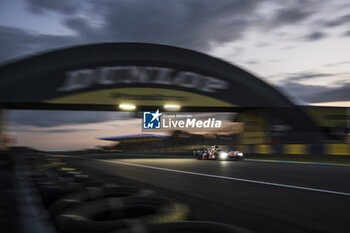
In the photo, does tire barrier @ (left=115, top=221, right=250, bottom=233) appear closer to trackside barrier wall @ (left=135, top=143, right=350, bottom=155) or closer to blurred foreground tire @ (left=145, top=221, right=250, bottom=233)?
blurred foreground tire @ (left=145, top=221, right=250, bottom=233)

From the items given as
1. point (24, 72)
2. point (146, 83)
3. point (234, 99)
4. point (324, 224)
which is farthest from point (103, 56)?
point (324, 224)

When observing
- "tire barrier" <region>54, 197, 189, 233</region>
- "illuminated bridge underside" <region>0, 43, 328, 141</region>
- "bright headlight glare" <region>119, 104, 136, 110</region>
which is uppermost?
"illuminated bridge underside" <region>0, 43, 328, 141</region>

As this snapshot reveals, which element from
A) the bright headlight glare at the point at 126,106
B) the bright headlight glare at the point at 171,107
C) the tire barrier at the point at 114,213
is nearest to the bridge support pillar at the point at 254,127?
the bright headlight glare at the point at 171,107

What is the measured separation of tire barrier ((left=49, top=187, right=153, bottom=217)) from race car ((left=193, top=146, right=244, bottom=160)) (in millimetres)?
16184

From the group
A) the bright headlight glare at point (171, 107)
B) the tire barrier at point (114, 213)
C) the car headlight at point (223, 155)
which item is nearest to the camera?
the tire barrier at point (114, 213)

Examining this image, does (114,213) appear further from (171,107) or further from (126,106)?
(171,107)

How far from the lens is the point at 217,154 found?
2136cm

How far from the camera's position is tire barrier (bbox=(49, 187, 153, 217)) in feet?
12.2

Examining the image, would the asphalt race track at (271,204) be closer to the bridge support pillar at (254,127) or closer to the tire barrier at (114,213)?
the tire barrier at (114,213)

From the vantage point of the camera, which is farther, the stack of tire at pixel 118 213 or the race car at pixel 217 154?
the race car at pixel 217 154

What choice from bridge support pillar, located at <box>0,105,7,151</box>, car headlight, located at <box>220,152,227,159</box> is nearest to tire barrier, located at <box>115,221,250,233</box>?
car headlight, located at <box>220,152,227,159</box>

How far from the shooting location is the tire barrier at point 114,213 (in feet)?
8.82

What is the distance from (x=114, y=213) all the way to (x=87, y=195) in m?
0.59

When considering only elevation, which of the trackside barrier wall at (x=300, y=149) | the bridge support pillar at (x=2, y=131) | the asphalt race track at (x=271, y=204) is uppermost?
the bridge support pillar at (x=2, y=131)
